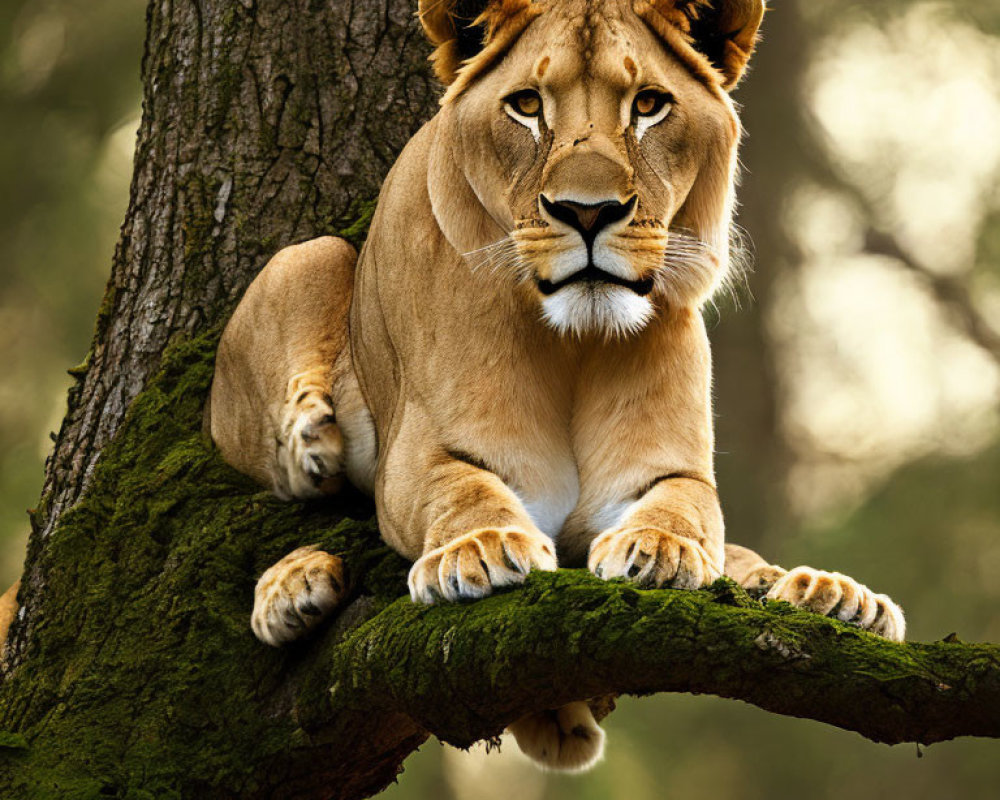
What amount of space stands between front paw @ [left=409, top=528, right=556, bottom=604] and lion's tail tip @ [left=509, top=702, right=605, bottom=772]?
133cm

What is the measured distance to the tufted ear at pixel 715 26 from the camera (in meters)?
3.91

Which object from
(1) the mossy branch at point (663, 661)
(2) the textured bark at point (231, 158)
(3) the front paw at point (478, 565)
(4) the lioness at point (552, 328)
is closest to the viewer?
(1) the mossy branch at point (663, 661)

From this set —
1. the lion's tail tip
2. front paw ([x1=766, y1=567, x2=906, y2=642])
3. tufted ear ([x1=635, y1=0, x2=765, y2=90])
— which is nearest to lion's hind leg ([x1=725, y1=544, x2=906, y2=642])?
front paw ([x1=766, y1=567, x2=906, y2=642])

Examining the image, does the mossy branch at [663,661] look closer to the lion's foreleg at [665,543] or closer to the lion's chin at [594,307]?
the lion's foreleg at [665,543]

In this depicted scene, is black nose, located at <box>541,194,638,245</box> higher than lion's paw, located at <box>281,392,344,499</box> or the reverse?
higher

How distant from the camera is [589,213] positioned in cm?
344

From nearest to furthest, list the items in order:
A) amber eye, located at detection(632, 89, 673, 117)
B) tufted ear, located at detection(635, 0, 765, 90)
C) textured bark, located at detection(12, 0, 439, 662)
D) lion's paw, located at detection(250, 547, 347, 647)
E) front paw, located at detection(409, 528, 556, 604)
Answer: front paw, located at detection(409, 528, 556, 604), amber eye, located at detection(632, 89, 673, 117), tufted ear, located at detection(635, 0, 765, 90), lion's paw, located at detection(250, 547, 347, 647), textured bark, located at detection(12, 0, 439, 662)

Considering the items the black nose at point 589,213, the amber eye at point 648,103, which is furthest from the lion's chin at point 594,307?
the amber eye at point 648,103

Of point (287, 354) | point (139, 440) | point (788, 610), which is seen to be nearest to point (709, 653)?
point (788, 610)

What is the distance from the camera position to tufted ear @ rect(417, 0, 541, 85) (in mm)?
3943

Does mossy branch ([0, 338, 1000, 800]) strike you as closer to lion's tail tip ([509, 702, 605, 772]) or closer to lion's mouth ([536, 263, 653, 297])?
lion's tail tip ([509, 702, 605, 772])

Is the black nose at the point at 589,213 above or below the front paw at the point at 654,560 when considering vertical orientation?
above

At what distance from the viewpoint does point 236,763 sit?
4137 millimetres

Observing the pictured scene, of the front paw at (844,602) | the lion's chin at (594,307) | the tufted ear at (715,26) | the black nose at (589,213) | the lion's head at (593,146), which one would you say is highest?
the tufted ear at (715,26)
